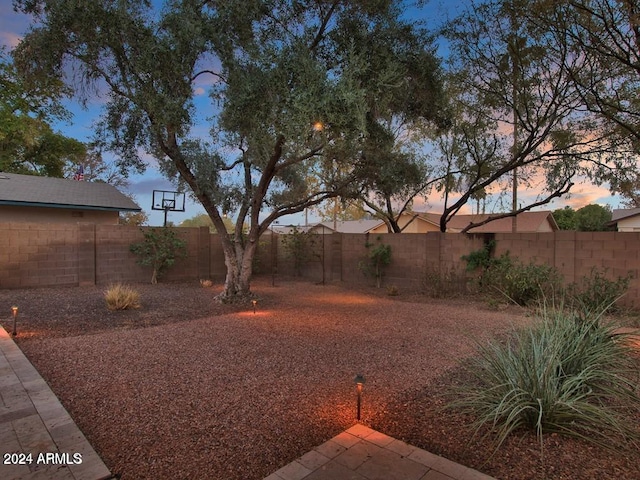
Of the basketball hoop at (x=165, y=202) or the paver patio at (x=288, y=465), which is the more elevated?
the basketball hoop at (x=165, y=202)

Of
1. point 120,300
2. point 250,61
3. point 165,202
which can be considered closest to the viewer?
point 250,61

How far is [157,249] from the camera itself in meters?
11.2

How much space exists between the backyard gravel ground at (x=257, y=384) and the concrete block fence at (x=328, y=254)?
227 centimetres

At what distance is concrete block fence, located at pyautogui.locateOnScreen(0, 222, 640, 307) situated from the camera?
316 inches

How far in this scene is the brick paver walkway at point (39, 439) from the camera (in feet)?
7.20

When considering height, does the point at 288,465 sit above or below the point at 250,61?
below

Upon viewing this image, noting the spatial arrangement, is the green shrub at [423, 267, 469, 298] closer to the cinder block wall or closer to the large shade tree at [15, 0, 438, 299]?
the large shade tree at [15, 0, 438, 299]

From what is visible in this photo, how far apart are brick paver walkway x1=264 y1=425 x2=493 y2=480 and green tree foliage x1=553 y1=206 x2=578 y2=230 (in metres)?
35.5

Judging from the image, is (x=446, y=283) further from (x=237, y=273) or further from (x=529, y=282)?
(x=237, y=273)

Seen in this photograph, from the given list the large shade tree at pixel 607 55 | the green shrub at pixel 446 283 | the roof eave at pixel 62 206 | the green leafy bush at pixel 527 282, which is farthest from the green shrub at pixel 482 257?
the roof eave at pixel 62 206

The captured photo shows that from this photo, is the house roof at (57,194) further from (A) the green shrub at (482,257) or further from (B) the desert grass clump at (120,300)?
(A) the green shrub at (482,257)

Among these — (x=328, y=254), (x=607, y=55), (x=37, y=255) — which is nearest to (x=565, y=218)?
(x=328, y=254)

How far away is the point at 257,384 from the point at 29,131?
16342 millimetres

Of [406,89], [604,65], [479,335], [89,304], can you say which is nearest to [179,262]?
[89,304]
